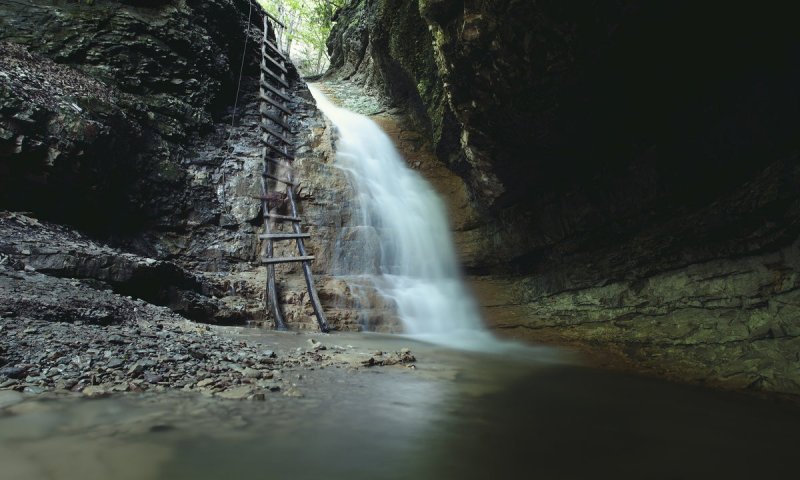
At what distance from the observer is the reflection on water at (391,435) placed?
1.86 metres

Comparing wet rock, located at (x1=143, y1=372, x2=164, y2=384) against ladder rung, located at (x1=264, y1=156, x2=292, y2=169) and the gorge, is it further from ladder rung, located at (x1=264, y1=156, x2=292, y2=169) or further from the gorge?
ladder rung, located at (x1=264, y1=156, x2=292, y2=169)

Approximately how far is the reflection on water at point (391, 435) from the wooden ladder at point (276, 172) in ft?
11.9

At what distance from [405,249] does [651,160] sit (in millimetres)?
5380

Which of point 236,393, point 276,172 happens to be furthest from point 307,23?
point 236,393

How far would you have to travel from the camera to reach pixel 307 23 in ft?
95.9

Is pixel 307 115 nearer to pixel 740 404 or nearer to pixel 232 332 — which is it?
pixel 232 332

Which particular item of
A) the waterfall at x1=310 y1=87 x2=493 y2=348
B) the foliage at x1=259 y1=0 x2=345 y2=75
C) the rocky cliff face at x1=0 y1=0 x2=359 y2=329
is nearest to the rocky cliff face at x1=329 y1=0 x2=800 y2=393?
the waterfall at x1=310 y1=87 x2=493 y2=348

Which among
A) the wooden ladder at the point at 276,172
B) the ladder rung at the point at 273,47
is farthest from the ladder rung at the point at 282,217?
the ladder rung at the point at 273,47

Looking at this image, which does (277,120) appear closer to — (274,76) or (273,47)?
(274,76)

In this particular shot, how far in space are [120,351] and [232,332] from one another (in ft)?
7.27

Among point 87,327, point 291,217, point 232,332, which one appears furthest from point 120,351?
point 291,217

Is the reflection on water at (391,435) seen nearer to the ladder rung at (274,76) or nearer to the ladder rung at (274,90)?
the ladder rung at (274,90)

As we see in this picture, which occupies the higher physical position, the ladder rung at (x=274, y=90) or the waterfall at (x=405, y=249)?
the ladder rung at (x=274, y=90)

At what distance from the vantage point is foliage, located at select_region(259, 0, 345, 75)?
82.7 feet
